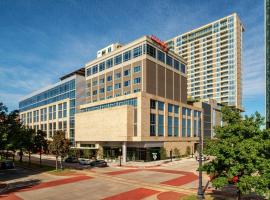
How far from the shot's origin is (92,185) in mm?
31578

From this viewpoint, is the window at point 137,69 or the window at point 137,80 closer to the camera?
the window at point 137,80

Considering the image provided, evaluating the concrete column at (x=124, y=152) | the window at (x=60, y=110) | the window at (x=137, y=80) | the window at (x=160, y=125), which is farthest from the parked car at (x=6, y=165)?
the window at (x=60, y=110)

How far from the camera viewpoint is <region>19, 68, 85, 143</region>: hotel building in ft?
282

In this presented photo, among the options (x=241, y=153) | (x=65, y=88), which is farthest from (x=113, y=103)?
(x=241, y=153)

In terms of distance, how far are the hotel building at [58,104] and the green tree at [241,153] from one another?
222 ft

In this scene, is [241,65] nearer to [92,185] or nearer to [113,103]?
[113,103]

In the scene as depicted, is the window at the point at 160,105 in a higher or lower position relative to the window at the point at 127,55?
lower

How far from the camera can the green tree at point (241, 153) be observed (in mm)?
18625

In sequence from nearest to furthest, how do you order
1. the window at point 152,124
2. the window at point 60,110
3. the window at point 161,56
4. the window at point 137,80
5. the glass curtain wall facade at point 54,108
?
the window at point 152,124 < the window at point 137,80 < the window at point 161,56 < the glass curtain wall facade at point 54,108 < the window at point 60,110

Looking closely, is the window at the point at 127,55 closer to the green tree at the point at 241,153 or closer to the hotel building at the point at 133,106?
the hotel building at the point at 133,106

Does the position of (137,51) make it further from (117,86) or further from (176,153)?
(176,153)

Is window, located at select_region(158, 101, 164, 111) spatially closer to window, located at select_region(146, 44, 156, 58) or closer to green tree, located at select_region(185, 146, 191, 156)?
window, located at select_region(146, 44, 156, 58)

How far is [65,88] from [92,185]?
64.7 meters

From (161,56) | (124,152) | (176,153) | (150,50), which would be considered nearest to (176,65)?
(161,56)
